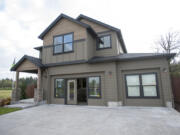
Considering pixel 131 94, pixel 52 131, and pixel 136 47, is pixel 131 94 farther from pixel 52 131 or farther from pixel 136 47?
pixel 136 47

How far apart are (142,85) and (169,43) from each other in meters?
10.3

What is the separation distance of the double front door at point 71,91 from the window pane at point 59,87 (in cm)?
51

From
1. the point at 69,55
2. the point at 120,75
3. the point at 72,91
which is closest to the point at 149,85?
the point at 120,75

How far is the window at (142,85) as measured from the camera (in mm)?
6928

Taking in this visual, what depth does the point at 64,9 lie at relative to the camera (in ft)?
35.3

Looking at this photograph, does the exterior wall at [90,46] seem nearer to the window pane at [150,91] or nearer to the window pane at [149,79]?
the window pane at [149,79]

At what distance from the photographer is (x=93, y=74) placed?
8.05 meters

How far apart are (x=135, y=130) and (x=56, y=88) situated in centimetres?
714

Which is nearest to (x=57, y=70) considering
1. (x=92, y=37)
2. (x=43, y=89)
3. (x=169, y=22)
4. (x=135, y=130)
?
(x=43, y=89)

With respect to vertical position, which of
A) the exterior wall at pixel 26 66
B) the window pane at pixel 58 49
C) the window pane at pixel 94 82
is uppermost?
the window pane at pixel 58 49

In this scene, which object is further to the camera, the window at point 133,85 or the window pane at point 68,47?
the window pane at point 68,47

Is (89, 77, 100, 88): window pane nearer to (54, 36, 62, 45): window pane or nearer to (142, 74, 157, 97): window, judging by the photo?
(142, 74, 157, 97): window

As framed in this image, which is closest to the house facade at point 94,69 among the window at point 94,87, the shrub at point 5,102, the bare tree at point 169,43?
the window at point 94,87

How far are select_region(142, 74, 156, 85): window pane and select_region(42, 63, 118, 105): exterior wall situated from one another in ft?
6.48
